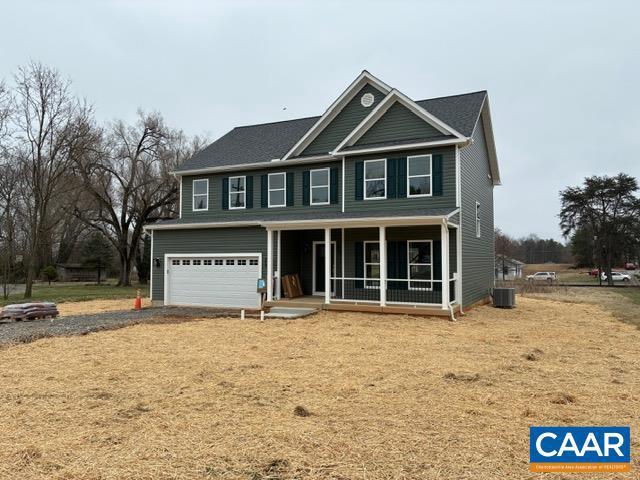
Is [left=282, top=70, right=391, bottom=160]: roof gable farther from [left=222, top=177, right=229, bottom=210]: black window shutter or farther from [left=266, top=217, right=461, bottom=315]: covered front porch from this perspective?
[left=266, top=217, right=461, bottom=315]: covered front porch

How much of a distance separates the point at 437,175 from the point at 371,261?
3.74 m

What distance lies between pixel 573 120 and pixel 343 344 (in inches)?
1044

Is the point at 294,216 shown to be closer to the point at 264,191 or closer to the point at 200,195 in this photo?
the point at 264,191

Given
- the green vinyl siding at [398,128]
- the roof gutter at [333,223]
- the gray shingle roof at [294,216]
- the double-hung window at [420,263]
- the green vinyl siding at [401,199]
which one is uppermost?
the green vinyl siding at [398,128]

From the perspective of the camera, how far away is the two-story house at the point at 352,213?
1366 centimetres

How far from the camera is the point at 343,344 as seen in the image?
8.74m

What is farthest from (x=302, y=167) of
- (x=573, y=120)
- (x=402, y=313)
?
(x=573, y=120)

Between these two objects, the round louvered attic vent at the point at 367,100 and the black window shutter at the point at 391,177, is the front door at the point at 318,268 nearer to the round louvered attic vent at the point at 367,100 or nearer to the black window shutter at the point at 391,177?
the black window shutter at the point at 391,177

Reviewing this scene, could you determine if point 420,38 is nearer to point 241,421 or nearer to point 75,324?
point 75,324

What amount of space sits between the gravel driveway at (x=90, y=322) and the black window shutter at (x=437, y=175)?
309 inches

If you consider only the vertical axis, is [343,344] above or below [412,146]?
below

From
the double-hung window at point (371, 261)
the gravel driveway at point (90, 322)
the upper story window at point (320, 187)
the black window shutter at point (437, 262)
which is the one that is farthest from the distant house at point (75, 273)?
the black window shutter at point (437, 262)

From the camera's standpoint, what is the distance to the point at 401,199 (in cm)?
1426

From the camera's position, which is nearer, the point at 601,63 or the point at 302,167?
the point at 302,167
